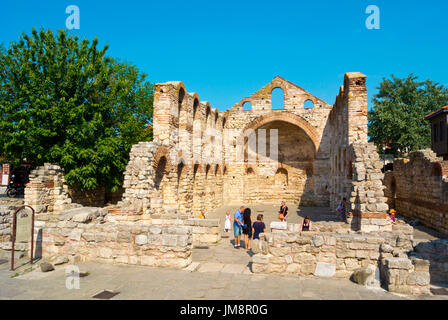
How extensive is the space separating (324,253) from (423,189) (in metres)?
10.8

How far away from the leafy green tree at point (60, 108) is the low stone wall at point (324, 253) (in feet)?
31.5

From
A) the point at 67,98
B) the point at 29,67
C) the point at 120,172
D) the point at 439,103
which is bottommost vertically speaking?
the point at 120,172

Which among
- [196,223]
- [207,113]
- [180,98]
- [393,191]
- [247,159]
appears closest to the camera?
[196,223]

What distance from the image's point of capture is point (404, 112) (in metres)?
27.4

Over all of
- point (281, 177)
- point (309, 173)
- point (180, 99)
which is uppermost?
point (180, 99)

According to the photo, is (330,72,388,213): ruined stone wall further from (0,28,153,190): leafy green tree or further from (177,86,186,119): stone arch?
(0,28,153,190): leafy green tree

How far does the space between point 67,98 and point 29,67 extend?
6.14ft

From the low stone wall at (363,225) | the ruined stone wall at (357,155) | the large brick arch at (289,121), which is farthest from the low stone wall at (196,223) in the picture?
the large brick arch at (289,121)

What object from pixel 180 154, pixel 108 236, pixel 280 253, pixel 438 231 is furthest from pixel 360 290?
pixel 180 154

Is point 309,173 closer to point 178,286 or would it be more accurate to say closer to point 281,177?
point 281,177

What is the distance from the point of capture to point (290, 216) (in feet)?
58.9

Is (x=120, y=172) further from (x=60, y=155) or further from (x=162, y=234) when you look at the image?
(x=162, y=234)

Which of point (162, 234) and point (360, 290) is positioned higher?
point (162, 234)

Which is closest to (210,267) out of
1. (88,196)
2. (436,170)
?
(88,196)
